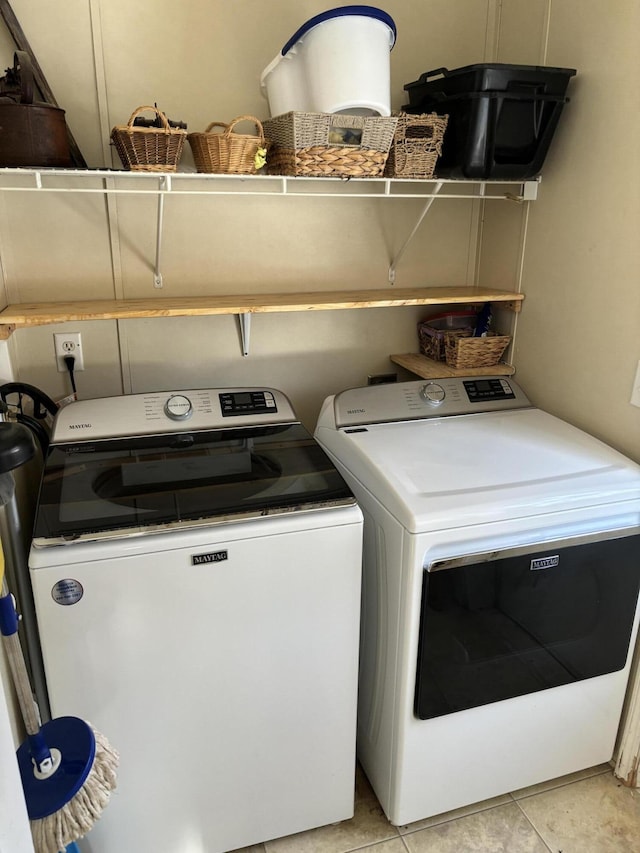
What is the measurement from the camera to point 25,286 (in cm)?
182

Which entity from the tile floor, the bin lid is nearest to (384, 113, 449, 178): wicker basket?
the bin lid

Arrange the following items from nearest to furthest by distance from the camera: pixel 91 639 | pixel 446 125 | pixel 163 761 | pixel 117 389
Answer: pixel 91 639 < pixel 163 761 < pixel 446 125 < pixel 117 389

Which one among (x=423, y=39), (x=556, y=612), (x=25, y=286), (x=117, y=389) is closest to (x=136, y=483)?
(x=117, y=389)

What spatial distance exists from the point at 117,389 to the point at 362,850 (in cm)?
144

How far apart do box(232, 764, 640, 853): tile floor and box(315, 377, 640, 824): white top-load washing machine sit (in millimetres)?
66

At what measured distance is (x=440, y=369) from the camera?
206 cm

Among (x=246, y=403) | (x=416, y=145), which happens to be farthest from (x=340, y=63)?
(x=246, y=403)

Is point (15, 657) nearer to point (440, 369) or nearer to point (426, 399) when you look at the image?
point (426, 399)

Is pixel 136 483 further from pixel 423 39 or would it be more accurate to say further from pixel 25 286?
pixel 423 39

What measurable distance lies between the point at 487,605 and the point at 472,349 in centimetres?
87

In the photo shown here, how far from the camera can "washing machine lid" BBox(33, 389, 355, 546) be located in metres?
1.33

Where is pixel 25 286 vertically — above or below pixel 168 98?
below

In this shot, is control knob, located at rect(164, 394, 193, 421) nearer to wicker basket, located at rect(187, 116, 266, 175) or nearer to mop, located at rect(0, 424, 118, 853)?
wicker basket, located at rect(187, 116, 266, 175)

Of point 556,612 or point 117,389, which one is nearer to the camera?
point 556,612
